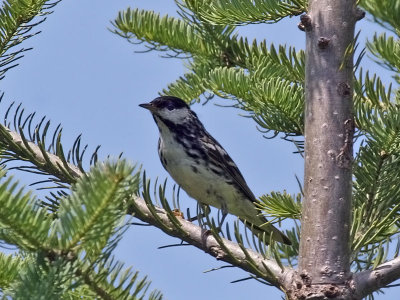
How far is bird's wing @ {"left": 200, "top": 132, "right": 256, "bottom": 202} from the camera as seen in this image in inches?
154

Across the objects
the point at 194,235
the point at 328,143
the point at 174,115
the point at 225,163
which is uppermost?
the point at 174,115

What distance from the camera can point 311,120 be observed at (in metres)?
1.69

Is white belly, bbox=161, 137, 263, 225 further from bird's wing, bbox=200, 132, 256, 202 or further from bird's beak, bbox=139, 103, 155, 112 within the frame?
bird's beak, bbox=139, 103, 155, 112

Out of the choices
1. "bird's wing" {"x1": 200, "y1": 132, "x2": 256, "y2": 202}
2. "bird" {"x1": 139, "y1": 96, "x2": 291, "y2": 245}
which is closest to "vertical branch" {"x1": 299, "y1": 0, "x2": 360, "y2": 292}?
"bird" {"x1": 139, "y1": 96, "x2": 291, "y2": 245}

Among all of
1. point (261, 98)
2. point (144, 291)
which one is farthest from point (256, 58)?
point (144, 291)

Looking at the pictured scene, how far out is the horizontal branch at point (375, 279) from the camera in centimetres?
158

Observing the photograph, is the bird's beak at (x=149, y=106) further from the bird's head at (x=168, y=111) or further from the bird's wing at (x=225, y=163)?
the bird's wing at (x=225, y=163)

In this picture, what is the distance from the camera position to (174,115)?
13.1 feet

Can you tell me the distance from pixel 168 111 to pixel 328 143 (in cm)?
243

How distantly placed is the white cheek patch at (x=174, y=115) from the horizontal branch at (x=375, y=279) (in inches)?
96.5

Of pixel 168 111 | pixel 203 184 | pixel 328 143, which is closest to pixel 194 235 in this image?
pixel 328 143

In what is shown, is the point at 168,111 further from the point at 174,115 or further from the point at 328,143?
the point at 328,143

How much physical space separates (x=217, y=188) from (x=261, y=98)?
1.82 metres

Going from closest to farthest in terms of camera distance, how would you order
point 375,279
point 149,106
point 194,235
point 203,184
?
1. point 375,279
2. point 194,235
3. point 203,184
4. point 149,106
